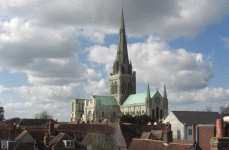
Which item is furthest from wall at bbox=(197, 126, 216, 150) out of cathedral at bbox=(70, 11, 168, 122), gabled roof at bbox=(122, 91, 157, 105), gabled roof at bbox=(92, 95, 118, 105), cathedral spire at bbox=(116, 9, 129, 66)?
cathedral spire at bbox=(116, 9, 129, 66)

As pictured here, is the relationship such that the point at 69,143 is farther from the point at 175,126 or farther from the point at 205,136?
the point at 175,126

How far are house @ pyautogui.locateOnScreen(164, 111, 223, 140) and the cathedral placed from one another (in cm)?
5929

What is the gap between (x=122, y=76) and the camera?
140m

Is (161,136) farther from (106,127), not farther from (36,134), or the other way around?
(36,134)

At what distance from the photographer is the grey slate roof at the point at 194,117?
2283 inches

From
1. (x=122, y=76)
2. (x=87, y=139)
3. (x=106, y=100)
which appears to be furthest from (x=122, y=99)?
(x=87, y=139)

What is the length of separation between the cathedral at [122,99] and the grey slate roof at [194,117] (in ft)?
193

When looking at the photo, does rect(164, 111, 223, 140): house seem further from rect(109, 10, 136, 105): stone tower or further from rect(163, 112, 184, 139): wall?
rect(109, 10, 136, 105): stone tower

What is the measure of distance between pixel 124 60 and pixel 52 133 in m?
97.8

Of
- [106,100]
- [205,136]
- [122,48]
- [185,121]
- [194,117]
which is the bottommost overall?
[205,136]

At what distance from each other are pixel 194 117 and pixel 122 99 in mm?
81395

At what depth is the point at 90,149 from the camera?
44.0 metres

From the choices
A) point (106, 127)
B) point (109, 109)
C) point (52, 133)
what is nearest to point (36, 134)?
point (52, 133)

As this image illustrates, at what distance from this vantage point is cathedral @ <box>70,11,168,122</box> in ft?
403
